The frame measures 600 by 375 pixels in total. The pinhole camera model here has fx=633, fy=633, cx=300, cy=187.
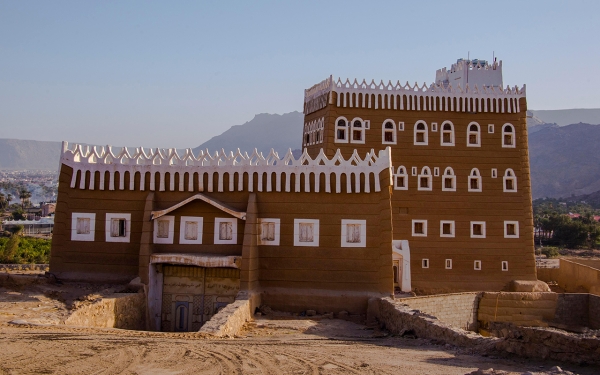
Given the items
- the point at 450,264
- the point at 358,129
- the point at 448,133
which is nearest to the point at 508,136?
the point at 448,133

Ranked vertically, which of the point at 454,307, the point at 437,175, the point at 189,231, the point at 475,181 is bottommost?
the point at 454,307

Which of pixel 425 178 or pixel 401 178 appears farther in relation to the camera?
pixel 425 178

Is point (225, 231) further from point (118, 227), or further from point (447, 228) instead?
point (447, 228)

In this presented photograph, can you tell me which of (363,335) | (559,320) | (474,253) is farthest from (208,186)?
(559,320)

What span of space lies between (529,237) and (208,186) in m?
20.1

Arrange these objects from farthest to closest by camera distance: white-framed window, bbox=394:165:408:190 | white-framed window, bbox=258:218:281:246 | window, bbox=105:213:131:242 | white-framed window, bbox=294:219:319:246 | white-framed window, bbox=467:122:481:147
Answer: white-framed window, bbox=467:122:481:147, white-framed window, bbox=394:165:408:190, window, bbox=105:213:131:242, white-framed window, bbox=258:218:281:246, white-framed window, bbox=294:219:319:246

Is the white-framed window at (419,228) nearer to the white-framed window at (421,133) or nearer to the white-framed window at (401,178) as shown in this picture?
the white-framed window at (401,178)

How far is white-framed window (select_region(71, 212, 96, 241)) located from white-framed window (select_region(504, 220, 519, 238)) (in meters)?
22.8

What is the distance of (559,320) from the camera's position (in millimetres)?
32344

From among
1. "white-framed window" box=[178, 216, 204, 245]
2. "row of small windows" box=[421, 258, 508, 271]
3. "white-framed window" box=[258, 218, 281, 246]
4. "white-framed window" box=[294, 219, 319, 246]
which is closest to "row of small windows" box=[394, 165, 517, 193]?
"row of small windows" box=[421, 258, 508, 271]

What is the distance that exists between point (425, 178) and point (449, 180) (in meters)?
1.40

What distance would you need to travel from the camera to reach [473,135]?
37.1 meters

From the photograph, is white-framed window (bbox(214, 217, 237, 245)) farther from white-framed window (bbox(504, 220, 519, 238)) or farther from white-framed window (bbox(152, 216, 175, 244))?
white-framed window (bbox(504, 220, 519, 238))

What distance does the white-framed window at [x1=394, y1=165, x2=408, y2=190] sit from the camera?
36000 millimetres
